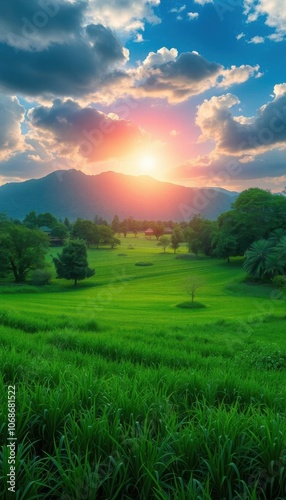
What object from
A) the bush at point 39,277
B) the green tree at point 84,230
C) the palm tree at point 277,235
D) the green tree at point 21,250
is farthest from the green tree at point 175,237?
the bush at point 39,277

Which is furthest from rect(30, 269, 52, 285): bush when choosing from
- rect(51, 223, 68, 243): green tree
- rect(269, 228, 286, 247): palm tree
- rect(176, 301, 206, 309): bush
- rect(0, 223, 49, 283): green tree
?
rect(51, 223, 68, 243): green tree

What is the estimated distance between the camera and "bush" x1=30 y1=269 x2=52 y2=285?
65625mm

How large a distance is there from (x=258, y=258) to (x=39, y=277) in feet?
132

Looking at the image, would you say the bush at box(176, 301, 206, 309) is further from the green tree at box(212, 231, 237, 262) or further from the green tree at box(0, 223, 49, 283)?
the green tree at box(0, 223, 49, 283)

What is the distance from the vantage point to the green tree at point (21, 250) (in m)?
69.2

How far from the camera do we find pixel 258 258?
190 feet

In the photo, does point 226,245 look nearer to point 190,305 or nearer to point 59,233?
point 190,305

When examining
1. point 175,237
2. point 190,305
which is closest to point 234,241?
point 175,237

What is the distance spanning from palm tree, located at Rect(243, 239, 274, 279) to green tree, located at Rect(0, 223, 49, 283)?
4181 centimetres

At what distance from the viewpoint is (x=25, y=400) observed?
11.0 ft

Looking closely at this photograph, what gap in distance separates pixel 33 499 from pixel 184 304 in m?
42.3

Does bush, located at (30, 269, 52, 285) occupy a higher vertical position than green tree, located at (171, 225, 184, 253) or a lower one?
lower

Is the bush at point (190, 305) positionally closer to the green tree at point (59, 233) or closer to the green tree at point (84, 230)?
the green tree at point (84, 230)

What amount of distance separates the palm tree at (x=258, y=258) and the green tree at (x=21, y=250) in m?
41.8
